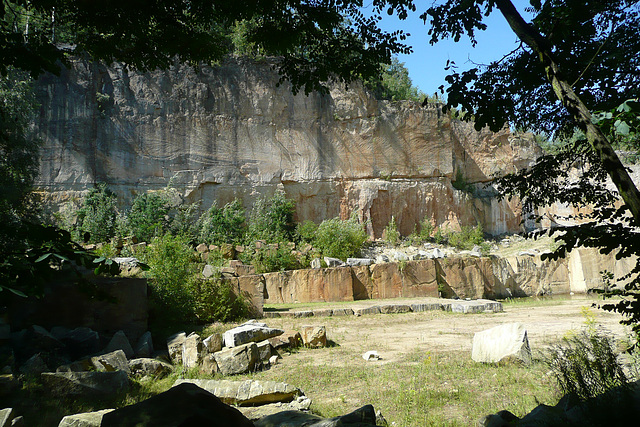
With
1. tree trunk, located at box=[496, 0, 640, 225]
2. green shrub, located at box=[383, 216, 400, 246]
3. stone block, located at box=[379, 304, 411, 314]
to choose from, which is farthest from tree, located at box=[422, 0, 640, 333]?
green shrub, located at box=[383, 216, 400, 246]

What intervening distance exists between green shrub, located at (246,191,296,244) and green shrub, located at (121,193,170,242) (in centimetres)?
412

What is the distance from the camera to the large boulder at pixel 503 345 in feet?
22.3

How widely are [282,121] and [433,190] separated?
9.80 metres

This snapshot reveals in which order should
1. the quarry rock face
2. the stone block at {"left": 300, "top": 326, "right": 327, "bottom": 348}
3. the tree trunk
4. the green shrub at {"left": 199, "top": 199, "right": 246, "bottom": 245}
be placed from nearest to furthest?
1. the tree trunk
2. the stone block at {"left": 300, "top": 326, "right": 327, "bottom": 348}
3. the green shrub at {"left": 199, "top": 199, "right": 246, "bottom": 245}
4. the quarry rock face

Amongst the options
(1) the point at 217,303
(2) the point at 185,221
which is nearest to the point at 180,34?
(1) the point at 217,303

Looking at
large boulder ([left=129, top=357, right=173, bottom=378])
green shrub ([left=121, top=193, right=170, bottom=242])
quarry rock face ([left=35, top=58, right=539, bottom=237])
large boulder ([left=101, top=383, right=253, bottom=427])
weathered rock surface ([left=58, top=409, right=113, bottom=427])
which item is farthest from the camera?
quarry rock face ([left=35, top=58, right=539, bottom=237])

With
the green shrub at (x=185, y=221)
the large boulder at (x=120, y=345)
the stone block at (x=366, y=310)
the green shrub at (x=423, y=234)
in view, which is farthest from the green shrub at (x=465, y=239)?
the large boulder at (x=120, y=345)

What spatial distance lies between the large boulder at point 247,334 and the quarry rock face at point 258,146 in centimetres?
1662

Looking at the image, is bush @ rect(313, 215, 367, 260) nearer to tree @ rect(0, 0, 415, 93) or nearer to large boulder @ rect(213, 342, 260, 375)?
large boulder @ rect(213, 342, 260, 375)

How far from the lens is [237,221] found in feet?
77.0

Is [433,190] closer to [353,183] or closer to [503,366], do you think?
[353,183]

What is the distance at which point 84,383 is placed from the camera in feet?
19.5

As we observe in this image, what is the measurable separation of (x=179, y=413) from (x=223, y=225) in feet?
66.3

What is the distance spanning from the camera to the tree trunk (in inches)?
122
